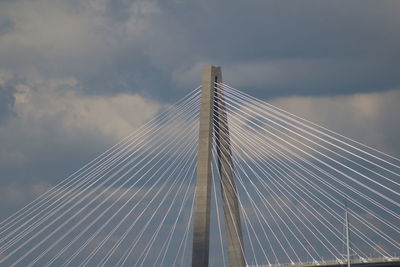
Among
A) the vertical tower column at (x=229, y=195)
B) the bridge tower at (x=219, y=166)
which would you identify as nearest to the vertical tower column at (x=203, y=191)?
the bridge tower at (x=219, y=166)

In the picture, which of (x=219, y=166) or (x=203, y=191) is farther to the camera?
(x=219, y=166)

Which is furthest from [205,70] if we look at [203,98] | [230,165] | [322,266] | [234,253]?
[322,266]

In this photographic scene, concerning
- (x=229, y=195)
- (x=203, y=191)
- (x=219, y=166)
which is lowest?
(x=229, y=195)

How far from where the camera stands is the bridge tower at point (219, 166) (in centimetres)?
5538

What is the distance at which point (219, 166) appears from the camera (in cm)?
5919

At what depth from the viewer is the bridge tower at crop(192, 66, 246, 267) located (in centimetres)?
5538

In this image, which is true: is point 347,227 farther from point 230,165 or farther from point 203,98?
point 203,98

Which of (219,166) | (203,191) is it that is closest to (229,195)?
(219,166)

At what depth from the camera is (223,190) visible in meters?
59.1

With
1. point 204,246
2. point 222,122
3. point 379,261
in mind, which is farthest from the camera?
point 379,261

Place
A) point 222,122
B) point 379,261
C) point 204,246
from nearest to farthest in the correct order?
point 204,246 → point 222,122 → point 379,261

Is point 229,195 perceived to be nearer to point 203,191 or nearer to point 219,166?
point 219,166

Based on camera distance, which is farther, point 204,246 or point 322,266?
point 322,266

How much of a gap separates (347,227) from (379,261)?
14.2 metres
